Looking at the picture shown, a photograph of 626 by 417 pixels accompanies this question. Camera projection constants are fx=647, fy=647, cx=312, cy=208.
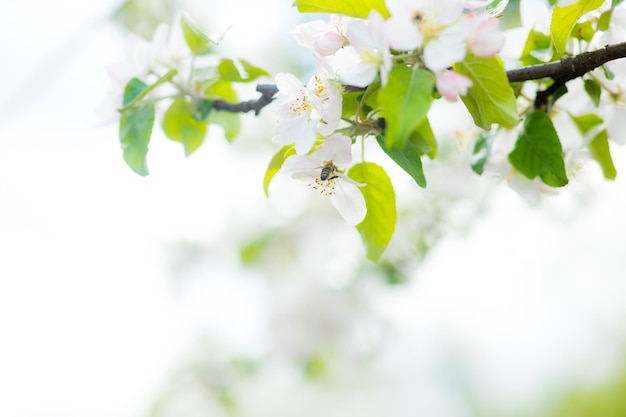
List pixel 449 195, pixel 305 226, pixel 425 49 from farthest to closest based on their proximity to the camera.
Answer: pixel 305 226
pixel 449 195
pixel 425 49

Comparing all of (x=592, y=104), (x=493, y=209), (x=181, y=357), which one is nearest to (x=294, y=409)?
(x=181, y=357)

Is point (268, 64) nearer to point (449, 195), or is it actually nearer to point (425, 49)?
point (449, 195)

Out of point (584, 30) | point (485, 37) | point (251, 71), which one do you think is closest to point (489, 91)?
point (485, 37)

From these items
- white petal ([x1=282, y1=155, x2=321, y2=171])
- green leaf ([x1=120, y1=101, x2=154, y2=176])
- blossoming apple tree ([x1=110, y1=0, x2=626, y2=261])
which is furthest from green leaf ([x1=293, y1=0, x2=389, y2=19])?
green leaf ([x1=120, y1=101, x2=154, y2=176])

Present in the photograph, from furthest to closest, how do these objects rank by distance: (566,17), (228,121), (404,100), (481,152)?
(228,121) → (481,152) → (566,17) → (404,100)

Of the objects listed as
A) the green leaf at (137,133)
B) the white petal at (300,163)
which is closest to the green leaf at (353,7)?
the white petal at (300,163)

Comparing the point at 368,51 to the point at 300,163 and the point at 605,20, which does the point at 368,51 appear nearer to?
the point at 300,163

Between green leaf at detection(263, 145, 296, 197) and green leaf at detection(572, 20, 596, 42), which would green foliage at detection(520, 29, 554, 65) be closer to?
green leaf at detection(572, 20, 596, 42)
